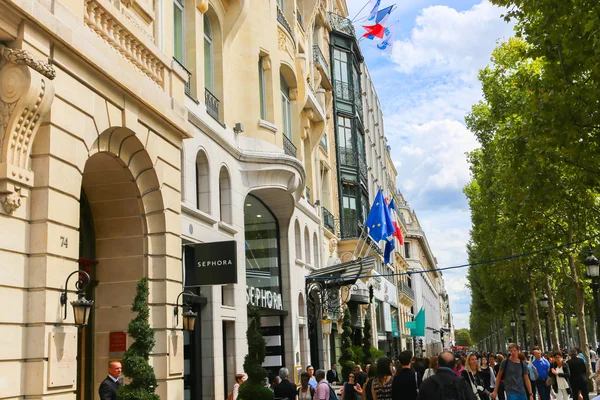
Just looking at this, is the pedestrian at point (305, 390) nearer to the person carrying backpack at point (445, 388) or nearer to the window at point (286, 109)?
the person carrying backpack at point (445, 388)

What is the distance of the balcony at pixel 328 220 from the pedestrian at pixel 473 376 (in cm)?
1718

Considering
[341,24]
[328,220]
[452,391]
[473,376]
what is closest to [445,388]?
[452,391]

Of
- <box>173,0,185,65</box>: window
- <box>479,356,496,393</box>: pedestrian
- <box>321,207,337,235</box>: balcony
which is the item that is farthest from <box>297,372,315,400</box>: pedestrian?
<box>321,207,337,235</box>: balcony

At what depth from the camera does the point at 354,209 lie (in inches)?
1623

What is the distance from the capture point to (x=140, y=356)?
10633mm

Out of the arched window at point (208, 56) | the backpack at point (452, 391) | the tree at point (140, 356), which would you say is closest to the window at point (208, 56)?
the arched window at point (208, 56)

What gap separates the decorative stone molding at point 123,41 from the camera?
10.6 metres

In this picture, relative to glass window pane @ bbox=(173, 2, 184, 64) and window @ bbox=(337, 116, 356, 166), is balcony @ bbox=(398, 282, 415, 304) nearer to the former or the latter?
window @ bbox=(337, 116, 356, 166)

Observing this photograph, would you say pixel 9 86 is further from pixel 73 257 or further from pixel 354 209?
pixel 354 209

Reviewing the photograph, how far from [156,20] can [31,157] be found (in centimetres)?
569

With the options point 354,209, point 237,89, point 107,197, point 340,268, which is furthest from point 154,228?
point 354,209

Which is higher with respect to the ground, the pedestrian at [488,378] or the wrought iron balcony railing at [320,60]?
the wrought iron balcony railing at [320,60]

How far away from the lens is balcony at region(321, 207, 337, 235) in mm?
34778

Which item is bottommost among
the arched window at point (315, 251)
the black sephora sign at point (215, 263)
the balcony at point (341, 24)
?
the black sephora sign at point (215, 263)
